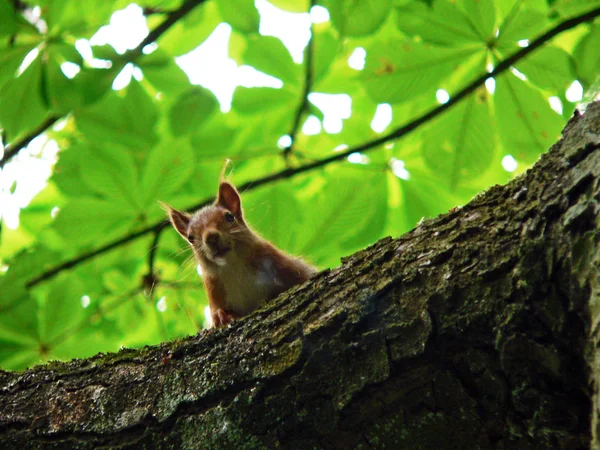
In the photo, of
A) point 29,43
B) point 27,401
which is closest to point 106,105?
point 29,43

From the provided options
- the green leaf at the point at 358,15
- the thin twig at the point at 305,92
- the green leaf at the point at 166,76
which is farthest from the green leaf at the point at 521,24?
the green leaf at the point at 166,76

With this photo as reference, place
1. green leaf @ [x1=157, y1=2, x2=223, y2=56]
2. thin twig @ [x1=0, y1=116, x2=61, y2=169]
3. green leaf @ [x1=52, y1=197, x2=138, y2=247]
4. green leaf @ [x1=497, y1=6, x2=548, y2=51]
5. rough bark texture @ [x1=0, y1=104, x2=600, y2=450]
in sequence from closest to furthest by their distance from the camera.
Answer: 1. rough bark texture @ [x1=0, y1=104, x2=600, y2=450]
2. green leaf @ [x1=497, y1=6, x2=548, y2=51]
3. green leaf @ [x1=52, y1=197, x2=138, y2=247]
4. green leaf @ [x1=157, y1=2, x2=223, y2=56]
5. thin twig @ [x1=0, y1=116, x2=61, y2=169]

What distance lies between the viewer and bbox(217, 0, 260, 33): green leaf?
3525 mm

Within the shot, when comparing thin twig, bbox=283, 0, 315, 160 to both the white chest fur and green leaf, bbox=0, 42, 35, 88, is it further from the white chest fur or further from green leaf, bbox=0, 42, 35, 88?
green leaf, bbox=0, 42, 35, 88

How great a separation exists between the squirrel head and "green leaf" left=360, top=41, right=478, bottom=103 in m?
0.99

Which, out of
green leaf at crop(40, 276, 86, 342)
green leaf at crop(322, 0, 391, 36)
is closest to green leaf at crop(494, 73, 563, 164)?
green leaf at crop(322, 0, 391, 36)

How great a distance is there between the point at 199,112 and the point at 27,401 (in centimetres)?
182

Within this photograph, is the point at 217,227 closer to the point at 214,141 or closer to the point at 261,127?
the point at 214,141

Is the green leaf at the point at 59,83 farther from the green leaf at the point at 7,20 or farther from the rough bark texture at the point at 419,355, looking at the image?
the rough bark texture at the point at 419,355

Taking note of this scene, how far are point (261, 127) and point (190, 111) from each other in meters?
0.50

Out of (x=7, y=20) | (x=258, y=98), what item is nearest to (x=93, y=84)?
(x=7, y=20)

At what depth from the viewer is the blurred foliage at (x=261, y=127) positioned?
10.4 feet

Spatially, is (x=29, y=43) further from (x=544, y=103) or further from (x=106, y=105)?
(x=544, y=103)

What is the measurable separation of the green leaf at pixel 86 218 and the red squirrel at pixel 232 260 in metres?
0.31
